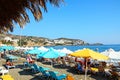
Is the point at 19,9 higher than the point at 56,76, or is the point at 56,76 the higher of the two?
the point at 19,9

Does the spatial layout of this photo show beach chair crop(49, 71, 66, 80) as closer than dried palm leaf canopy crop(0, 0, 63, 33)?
No

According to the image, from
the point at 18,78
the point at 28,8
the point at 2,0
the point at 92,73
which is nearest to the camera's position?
the point at 2,0

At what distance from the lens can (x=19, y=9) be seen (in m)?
4.47

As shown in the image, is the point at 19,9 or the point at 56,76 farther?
the point at 56,76

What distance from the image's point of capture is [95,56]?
13953 mm

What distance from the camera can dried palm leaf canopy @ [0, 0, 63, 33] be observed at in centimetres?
421

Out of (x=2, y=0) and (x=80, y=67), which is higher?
(x=2, y=0)

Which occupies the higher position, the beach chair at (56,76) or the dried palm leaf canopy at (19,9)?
the dried palm leaf canopy at (19,9)

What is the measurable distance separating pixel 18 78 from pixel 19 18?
35.7 ft

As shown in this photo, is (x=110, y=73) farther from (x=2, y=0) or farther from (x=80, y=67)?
(x=2, y=0)

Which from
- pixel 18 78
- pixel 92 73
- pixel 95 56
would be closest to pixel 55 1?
pixel 95 56

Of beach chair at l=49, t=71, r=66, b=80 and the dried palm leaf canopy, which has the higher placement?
the dried palm leaf canopy

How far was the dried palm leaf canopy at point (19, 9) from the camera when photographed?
421cm

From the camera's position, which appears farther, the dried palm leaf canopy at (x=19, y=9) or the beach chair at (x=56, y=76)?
the beach chair at (x=56, y=76)
